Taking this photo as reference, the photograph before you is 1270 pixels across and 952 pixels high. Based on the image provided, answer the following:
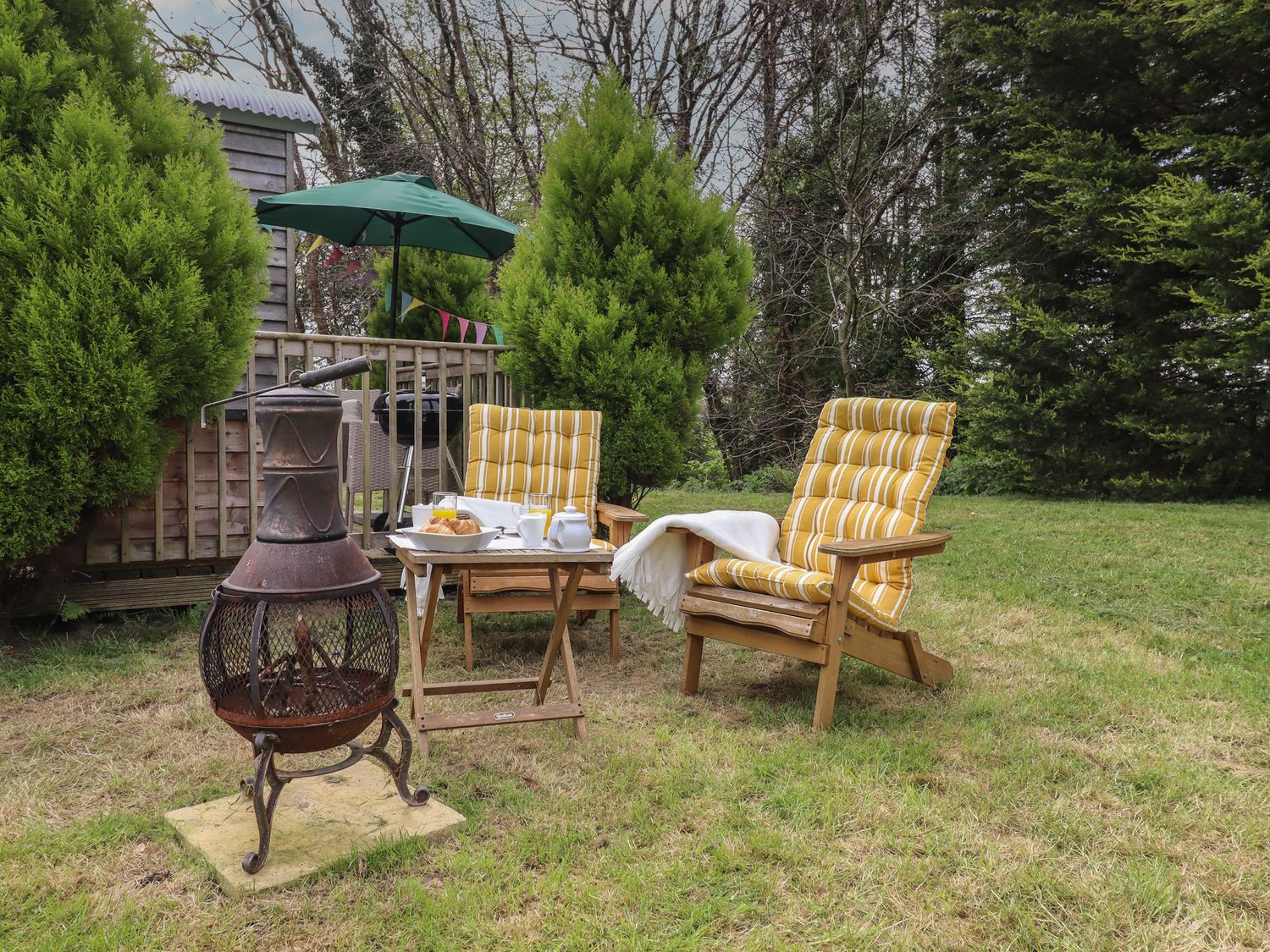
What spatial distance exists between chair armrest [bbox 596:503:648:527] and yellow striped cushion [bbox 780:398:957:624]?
67cm

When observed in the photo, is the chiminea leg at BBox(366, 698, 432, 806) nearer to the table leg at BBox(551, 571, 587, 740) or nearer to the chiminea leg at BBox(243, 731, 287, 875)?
the chiminea leg at BBox(243, 731, 287, 875)

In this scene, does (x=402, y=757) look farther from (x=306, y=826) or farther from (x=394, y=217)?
(x=394, y=217)

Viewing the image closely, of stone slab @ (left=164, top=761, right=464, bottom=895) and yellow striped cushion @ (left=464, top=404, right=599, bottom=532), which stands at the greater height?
yellow striped cushion @ (left=464, top=404, right=599, bottom=532)

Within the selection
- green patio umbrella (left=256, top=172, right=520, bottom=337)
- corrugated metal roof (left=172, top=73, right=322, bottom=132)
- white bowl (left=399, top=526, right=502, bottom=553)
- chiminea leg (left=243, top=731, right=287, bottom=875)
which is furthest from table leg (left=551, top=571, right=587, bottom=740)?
corrugated metal roof (left=172, top=73, right=322, bottom=132)

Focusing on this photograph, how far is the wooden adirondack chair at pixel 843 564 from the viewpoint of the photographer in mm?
3166

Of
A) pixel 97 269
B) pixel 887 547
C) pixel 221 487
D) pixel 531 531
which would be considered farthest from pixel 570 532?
pixel 97 269

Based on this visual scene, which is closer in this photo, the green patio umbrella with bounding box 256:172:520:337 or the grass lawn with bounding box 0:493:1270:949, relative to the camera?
the grass lawn with bounding box 0:493:1270:949

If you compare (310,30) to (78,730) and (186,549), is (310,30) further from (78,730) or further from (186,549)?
(78,730)

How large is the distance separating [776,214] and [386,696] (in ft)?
31.6

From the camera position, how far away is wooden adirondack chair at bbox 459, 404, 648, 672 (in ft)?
13.8

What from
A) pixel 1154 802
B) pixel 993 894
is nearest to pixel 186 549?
pixel 993 894

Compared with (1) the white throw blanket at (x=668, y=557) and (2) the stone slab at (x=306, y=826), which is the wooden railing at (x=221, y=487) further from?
(2) the stone slab at (x=306, y=826)

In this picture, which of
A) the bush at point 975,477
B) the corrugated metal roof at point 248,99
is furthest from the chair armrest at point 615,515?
the bush at point 975,477

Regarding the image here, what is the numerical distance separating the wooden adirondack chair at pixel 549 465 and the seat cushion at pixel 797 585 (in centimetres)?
72
